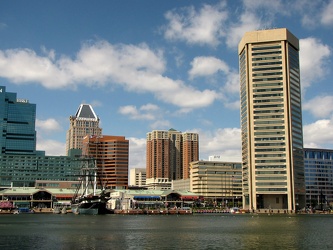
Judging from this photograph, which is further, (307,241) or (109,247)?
(307,241)

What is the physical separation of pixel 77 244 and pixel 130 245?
9017 millimetres

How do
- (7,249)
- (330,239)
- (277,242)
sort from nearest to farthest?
1. (7,249)
2. (277,242)
3. (330,239)

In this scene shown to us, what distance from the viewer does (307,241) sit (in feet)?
277

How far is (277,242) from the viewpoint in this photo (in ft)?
266

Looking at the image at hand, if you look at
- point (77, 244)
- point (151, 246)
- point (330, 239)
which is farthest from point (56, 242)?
point (330, 239)

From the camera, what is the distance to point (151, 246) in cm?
7569

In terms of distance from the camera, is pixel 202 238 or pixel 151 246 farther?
pixel 202 238

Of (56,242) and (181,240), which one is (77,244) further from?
(181,240)

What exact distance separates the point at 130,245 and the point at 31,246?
16144 millimetres

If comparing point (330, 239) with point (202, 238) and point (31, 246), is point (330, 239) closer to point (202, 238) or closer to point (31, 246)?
point (202, 238)

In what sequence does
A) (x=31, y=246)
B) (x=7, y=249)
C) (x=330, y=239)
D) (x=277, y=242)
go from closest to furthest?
(x=7, y=249)
(x=31, y=246)
(x=277, y=242)
(x=330, y=239)

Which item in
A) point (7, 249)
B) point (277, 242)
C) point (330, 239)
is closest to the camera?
point (7, 249)

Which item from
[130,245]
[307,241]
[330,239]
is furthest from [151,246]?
[330,239]

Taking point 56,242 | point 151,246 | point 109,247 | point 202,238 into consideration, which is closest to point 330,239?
point 202,238
